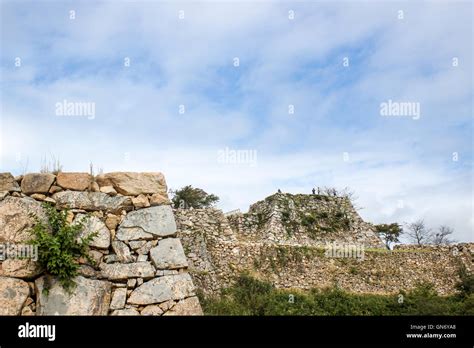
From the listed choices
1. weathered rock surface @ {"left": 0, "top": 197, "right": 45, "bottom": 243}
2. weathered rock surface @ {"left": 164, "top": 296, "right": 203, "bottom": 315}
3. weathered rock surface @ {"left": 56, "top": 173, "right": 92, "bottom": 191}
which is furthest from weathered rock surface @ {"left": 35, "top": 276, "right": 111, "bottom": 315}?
weathered rock surface @ {"left": 56, "top": 173, "right": 92, "bottom": 191}

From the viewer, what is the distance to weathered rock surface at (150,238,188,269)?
6873 millimetres

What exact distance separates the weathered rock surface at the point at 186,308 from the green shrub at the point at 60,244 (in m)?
1.47

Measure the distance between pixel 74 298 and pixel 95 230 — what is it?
1.07 meters

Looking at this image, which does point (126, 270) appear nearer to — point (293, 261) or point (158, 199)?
point (158, 199)

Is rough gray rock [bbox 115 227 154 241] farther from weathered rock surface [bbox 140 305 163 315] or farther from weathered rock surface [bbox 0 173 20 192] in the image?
weathered rock surface [bbox 0 173 20 192]

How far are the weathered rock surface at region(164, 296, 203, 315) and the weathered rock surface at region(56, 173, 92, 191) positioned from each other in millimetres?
2444

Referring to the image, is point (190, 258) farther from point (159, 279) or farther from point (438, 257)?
point (438, 257)

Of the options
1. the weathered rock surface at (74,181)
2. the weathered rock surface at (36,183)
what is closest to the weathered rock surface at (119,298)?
the weathered rock surface at (74,181)

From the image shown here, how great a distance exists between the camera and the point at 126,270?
22.0ft

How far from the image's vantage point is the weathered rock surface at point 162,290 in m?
6.60

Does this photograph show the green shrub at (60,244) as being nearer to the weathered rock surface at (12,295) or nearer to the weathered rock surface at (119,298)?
the weathered rock surface at (12,295)

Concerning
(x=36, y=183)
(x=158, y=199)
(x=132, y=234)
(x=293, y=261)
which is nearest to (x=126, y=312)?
(x=132, y=234)
